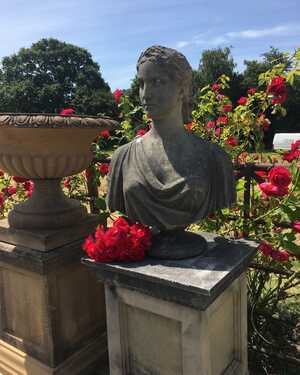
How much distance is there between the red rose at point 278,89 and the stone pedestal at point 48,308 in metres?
1.88

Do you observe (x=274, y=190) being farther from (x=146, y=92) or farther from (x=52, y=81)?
(x=52, y=81)

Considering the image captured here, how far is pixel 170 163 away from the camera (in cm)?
211

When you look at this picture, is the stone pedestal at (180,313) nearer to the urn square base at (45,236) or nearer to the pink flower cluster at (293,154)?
the urn square base at (45,236)

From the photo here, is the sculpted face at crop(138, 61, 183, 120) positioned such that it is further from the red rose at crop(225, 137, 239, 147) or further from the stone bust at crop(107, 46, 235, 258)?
the red rose at crop(225, 137, 239, 147)

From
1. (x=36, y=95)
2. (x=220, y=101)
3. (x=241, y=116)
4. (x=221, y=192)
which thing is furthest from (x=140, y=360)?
(x=36, y=95)

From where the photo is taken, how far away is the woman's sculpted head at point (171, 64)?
6.50 feet

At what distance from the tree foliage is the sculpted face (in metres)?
32.7

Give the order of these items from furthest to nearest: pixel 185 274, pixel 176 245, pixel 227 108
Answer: pixel 227 108
pixel 176 245
pixel 185 274

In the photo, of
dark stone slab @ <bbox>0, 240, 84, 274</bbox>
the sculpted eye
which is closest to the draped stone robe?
the sculpted eye

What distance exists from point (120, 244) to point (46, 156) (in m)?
0.79

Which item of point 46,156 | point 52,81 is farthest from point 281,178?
point 52,81

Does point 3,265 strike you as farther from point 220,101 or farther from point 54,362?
point 220,101

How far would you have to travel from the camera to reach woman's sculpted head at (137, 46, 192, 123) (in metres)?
1.98

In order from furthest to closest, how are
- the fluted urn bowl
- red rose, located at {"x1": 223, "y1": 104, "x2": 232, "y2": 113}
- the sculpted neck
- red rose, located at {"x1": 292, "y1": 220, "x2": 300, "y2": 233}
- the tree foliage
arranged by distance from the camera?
the tree foliage < red rose, located at {"x1": 223, "y1": 104, "x2": 232, "y2": 113} < red rose, located at {"x1": 292, "y1": 220, "x2": 300, "y2": 233} < the fluted urn bowl < the sculpted neck
